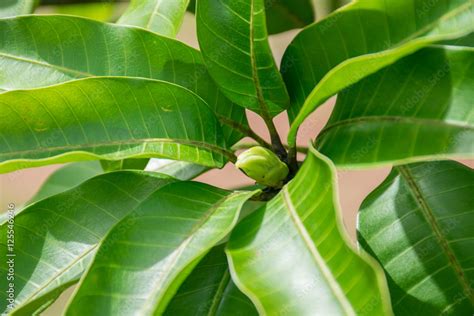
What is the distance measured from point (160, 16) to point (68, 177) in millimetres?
377

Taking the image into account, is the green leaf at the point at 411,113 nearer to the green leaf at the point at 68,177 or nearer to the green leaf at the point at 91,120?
the green leaf at the point at 91,120

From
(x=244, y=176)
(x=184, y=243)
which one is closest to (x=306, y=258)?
(x=184, y=243)

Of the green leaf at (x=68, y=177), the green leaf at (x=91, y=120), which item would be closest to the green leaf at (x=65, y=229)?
the green leaf at (x=91, y=120)

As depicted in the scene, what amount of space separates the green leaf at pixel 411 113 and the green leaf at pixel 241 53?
0.08 metres

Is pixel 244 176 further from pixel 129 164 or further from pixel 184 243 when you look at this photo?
pixel 184 243

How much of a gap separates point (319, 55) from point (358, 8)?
7 cm

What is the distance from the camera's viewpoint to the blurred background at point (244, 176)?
4.20ft

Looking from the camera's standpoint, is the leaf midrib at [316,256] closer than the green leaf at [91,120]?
Yes

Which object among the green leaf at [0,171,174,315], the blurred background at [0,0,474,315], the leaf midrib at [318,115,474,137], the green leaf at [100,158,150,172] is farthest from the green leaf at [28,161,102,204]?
the leaf midrib at [318,115,474,137]

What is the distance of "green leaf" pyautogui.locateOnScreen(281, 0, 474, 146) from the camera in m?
0.54

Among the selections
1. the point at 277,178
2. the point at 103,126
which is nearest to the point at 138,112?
the point at 103,126

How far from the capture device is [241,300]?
0.68 meters

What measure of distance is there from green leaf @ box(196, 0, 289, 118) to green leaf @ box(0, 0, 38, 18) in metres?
0.44

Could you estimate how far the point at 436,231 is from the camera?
2.17 feet
